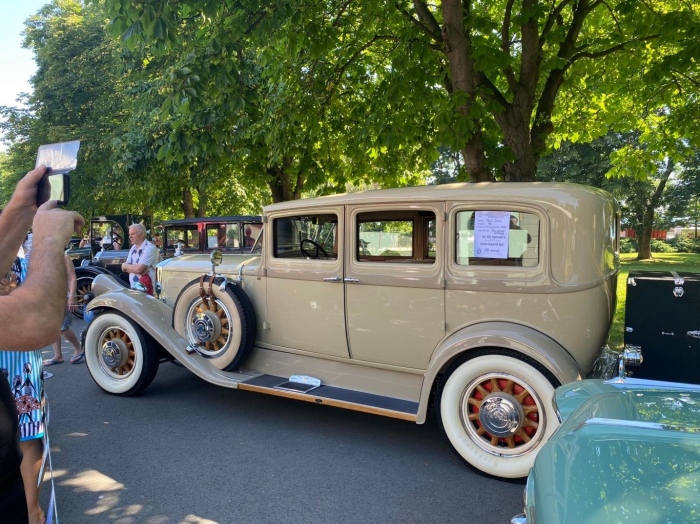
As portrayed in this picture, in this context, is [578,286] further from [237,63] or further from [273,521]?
[237,63]

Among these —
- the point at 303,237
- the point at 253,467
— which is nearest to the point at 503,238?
the point at 303,237

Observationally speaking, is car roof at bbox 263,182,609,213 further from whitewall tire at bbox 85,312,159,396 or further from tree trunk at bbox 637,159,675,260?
tree trunk at bbox 637,159,675,260

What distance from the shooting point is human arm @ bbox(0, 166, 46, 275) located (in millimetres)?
1878

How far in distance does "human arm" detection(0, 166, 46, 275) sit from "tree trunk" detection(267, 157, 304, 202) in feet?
35.0

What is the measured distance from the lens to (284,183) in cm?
1330

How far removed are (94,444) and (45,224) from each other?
321cm

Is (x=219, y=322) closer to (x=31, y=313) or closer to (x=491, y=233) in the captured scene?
(x=491, y=233)

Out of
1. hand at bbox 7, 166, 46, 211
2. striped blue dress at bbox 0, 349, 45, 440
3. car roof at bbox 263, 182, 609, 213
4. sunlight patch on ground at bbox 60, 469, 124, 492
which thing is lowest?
sunlight patch on ground at bbox 60, 469, 124, 492

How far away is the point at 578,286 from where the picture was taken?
338cm

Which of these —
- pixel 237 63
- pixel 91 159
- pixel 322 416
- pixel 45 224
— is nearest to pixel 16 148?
pixel 91 159

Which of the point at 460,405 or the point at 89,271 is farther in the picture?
the point at 89,271

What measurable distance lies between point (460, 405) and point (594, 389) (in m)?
1.34

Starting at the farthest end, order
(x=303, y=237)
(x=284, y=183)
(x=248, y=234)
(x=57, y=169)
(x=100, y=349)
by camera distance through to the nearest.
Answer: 1. (x=284, y=183)
2. (x=248, y=234)
3. (x=100, y=349)
4. (x=303, y=237)
5. (x=57, y=169)

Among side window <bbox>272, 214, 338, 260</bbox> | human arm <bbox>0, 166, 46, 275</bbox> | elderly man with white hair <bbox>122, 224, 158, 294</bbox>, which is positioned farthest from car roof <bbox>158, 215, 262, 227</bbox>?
human arm <bbox>0, 166, 46, 275</bbox>
